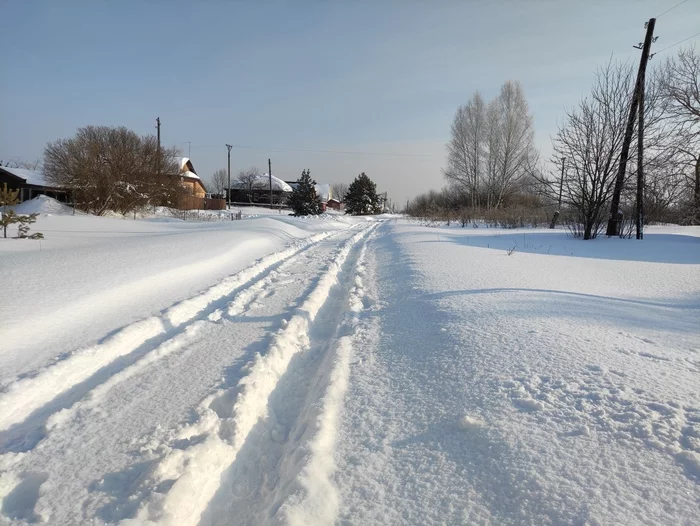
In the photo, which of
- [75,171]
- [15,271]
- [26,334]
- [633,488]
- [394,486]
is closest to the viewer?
[633,488]

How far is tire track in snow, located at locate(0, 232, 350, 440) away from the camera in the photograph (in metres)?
2.64

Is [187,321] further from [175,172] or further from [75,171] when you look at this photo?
[175,172]

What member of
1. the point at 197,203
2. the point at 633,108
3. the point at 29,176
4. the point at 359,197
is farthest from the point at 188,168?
the point at 633,108

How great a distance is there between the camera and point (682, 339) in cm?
346

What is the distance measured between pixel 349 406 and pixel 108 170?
29.7 m

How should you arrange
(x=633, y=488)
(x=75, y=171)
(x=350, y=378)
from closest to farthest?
(x=633, y=488) → (x=350, y=378) → (x=75, y=171)

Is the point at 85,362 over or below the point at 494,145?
below

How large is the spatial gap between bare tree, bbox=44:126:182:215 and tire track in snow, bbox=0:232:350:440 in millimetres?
25656

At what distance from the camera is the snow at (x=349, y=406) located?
176cm

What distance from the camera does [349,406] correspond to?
105 inches

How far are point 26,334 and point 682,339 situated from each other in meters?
6.21

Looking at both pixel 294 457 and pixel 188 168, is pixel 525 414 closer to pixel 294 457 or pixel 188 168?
pixel 294 457

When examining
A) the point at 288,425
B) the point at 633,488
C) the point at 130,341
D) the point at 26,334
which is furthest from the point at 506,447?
the point at 26,334

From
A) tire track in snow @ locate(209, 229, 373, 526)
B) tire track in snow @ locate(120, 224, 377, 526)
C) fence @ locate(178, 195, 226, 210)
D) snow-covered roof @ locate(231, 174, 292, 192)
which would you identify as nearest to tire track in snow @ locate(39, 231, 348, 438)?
tire track in snow @ locate(120, 224, 377, 526)
